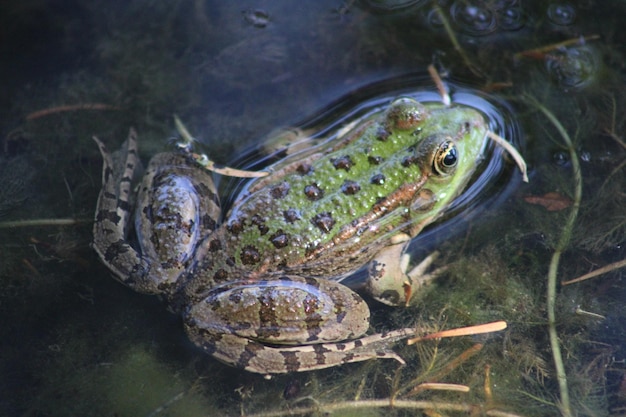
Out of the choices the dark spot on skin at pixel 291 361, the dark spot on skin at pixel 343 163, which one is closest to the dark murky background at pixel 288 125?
the dark spot on skin at pixel 291 361

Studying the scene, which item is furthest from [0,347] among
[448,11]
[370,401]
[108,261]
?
[448,11]

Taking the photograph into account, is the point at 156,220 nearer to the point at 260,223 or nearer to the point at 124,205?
the point at 124,205

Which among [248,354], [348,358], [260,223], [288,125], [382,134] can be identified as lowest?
[348,358]

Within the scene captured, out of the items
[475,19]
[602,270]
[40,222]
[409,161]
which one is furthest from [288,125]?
[602,270]

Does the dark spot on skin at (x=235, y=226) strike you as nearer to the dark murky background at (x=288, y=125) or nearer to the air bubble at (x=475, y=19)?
the dark murky background at (x=288, y=125)

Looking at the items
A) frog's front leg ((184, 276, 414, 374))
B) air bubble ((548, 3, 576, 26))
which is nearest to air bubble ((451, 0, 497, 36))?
air bubble ((548, 3, 576, 26))

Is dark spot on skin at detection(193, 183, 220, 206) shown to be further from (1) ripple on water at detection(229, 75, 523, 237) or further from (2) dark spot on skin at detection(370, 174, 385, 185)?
(2) dark spot on skin at detection(370, 174, 385, 185)

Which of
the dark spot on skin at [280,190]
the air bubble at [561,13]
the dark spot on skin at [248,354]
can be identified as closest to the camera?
the dark spot on skin at [248,354]
